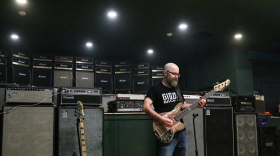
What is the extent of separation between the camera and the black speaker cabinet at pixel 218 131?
363 cm

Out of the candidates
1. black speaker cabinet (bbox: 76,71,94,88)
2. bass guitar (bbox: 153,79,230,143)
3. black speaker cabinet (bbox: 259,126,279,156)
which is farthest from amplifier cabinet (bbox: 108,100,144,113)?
black speaker cabinet (bbox: 76,71,94,88)

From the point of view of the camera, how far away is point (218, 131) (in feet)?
12.2

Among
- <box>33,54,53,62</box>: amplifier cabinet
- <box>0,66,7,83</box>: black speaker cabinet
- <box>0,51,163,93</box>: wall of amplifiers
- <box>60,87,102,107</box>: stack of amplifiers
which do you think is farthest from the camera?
<box>33,54,53,62</box>: amplifier cabinet

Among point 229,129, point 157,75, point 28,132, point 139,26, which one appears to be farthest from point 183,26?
point 28,132

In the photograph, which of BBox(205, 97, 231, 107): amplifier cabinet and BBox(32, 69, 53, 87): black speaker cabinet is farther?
BBox(32, 69, 53, 87): black speaker cabinet

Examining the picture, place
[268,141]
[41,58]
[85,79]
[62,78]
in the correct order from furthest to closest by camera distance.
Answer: [85,79]
[62,78]
[41,58]
[268,141]

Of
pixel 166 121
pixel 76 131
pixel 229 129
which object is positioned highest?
pixel 166 121

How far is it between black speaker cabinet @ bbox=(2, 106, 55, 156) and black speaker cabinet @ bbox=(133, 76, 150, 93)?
4.44 metres

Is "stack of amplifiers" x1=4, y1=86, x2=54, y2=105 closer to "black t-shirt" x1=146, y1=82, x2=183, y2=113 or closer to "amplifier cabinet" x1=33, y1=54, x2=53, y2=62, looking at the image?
"black t-shirt" x1=146, y1=82, x2=183, y2=113

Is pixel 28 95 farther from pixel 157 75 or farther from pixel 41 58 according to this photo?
pixel 157 75

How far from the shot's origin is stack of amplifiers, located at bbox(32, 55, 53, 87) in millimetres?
6172

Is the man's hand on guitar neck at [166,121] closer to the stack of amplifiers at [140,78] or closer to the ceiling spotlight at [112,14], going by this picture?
the ceiling spotlight at [112,14]

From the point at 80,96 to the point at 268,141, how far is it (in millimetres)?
Answer: 3434

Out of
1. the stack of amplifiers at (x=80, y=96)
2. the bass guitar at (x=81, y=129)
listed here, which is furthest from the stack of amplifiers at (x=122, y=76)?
the bass guitar at (x=81, y=129)
